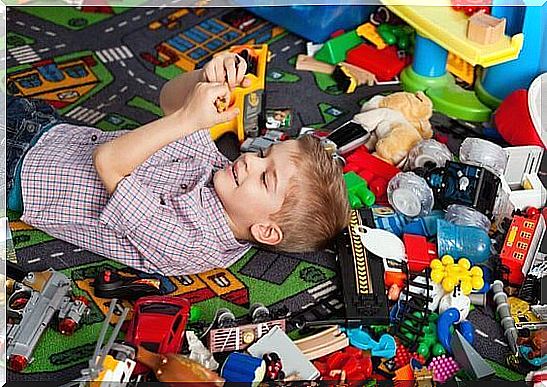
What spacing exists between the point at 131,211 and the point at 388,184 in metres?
0.50

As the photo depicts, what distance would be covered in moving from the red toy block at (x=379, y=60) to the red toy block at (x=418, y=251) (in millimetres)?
564

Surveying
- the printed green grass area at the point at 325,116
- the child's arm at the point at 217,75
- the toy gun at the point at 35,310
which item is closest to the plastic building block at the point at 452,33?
the printed green grass area at the point at 325,116

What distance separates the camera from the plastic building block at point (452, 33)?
179 centimetres

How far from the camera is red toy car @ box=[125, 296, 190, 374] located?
1.34m

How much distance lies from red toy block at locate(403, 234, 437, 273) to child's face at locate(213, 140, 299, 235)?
0.82ft

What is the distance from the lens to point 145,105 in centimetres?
191

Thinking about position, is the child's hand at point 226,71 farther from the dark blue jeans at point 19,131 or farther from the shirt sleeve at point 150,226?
the dark blue jeans at point 19,131

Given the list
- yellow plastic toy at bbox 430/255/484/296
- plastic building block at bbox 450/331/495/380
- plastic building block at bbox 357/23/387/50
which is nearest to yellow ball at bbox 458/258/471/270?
yellow plastic toy at bbox 430/255/484/296

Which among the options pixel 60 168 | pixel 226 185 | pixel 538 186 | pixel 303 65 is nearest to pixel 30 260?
pixel 60 168

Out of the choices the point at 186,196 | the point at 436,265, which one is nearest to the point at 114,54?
the point at 186,196

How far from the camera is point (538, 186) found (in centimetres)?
170

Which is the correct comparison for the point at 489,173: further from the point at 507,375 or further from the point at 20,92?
the point at 20,92

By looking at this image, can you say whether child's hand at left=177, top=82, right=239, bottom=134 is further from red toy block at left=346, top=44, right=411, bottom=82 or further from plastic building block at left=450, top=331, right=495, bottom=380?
red toy block at left=346, top=44, right=411, bottom=82

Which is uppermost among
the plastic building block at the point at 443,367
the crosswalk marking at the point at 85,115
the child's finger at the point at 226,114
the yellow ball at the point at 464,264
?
the child's finger at the point at 226,114
